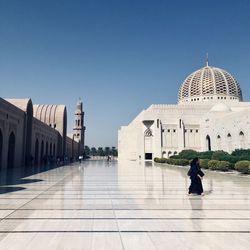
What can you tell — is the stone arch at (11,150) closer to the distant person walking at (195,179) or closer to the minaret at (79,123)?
the distant person walking at (195,179)

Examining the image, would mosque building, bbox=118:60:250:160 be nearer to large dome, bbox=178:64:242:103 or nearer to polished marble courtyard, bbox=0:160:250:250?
large dome, bbox=178:64:242:103

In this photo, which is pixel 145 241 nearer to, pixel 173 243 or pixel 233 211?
pixel 173 243

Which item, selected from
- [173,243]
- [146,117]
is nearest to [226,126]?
[146,117]

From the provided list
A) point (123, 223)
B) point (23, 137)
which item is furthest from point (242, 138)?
point (123, 223)

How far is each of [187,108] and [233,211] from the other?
40268 mm

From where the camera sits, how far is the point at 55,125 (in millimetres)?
37250

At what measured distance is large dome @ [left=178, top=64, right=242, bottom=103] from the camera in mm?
51781

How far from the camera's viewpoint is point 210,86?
52.1 m

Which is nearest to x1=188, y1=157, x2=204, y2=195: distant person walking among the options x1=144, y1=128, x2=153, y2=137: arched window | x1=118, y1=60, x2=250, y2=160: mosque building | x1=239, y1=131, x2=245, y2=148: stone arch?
x1=118, y1=60, x2=250, y2=160: mosque building

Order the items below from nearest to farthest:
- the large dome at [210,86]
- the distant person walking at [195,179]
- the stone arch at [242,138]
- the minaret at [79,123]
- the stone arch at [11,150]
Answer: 1. the distant person walking at [195,179]
2. the stone arch at [11,150]
3. the stone arch at [242,138]
4. the large dome at [210,86]
5. the minaret at [79,123]

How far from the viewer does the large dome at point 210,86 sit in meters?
51.8

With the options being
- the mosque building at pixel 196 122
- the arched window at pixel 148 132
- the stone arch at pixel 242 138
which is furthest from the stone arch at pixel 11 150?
the arched window at pixel 148 132

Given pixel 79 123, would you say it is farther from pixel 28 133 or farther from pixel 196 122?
pixel 28 133

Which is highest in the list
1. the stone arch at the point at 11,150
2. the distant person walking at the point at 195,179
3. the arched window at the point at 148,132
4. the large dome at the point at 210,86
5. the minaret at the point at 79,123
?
the large dome at the point at 210,86
